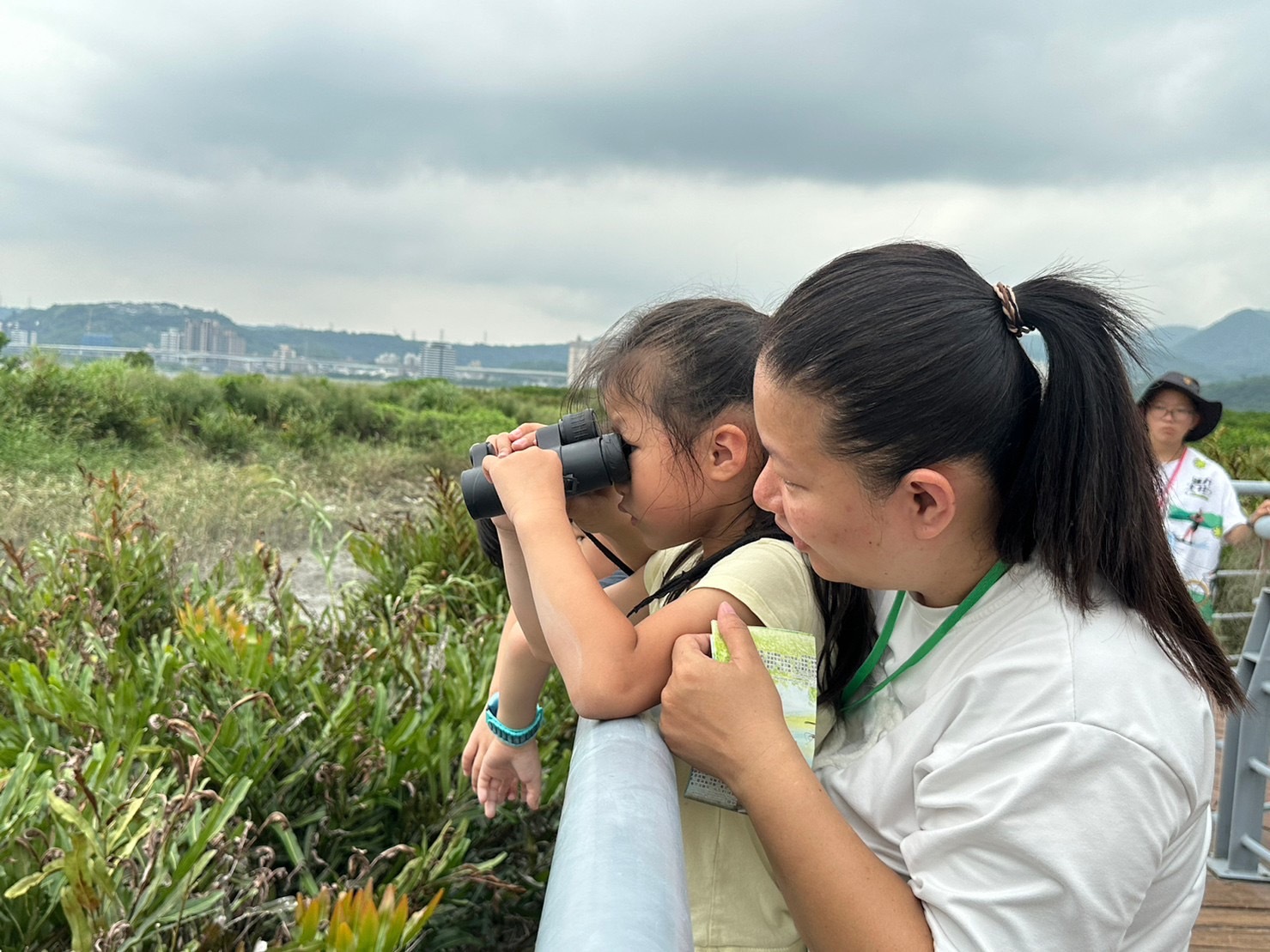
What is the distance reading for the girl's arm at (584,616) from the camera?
1.22 m

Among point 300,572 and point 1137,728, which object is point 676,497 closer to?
point 1137,728

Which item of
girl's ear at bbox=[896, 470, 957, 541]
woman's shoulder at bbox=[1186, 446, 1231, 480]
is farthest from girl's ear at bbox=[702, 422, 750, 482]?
woman's shoulder at bbox=[1186, 446, 1231, 480]

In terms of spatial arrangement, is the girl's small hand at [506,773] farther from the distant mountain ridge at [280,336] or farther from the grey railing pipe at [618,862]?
the distant mountain ridge at [280,336]

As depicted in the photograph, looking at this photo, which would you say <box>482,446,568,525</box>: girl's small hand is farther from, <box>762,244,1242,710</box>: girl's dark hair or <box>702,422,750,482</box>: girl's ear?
<box>762,244,1242,710</box>: girl's dark hair

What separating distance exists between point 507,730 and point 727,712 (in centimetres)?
80

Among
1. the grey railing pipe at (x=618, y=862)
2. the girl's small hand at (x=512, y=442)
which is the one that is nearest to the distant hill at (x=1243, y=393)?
the girl's small hand at (x=512, y=442)

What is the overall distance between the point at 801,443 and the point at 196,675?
6.38 feet

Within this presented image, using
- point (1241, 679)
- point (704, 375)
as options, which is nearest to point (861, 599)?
point (704, 375)

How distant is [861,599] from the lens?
1.45m

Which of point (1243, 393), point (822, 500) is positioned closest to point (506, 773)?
point (822, 500)

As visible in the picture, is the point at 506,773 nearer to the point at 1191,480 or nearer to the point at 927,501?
the point at 927,501

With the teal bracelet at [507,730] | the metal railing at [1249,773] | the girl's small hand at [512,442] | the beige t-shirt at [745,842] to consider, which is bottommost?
the metal railing at [1249,773]

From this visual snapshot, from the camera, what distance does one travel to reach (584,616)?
50.5 inches

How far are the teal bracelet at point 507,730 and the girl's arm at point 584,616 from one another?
52cm
